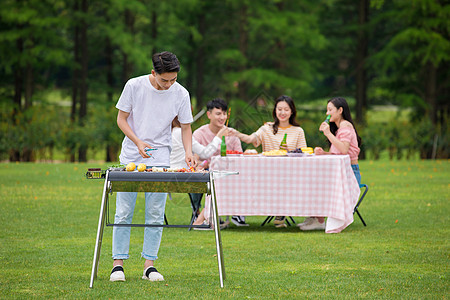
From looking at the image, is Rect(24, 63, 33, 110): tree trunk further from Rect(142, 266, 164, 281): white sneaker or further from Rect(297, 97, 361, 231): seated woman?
Rect(142, 266, 164, 281): white sneaker

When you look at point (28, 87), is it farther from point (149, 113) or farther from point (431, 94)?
point (149, 113)

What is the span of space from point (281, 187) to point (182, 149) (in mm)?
1370

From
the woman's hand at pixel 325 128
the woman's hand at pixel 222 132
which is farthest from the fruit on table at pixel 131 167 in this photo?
the woman's hand at pixel 325 128

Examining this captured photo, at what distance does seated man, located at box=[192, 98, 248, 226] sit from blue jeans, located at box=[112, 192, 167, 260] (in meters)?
2.72

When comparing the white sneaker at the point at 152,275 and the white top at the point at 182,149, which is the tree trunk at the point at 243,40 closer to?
the white top at the point at 182,149

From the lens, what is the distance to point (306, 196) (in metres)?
7.66

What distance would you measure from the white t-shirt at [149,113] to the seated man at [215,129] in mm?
2715

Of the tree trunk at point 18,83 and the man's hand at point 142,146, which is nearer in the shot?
the man's hand at point 142,146

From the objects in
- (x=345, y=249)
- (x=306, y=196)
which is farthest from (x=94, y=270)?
(x=306, y=196)

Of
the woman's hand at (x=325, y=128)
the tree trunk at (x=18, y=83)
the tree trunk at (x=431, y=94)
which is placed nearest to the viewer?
the woman's hand at (x=325, y=128)

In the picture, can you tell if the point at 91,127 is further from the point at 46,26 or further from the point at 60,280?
the point at 60,280

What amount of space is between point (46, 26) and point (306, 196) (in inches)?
775

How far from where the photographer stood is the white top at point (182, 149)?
748cm

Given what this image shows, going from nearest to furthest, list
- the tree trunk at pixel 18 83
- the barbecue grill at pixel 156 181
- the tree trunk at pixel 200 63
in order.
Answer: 1. the barbecue grill at pixel 156 181
2. the tree trunk at pixel 18 83
3. the tree trunk at pixel 200 63
